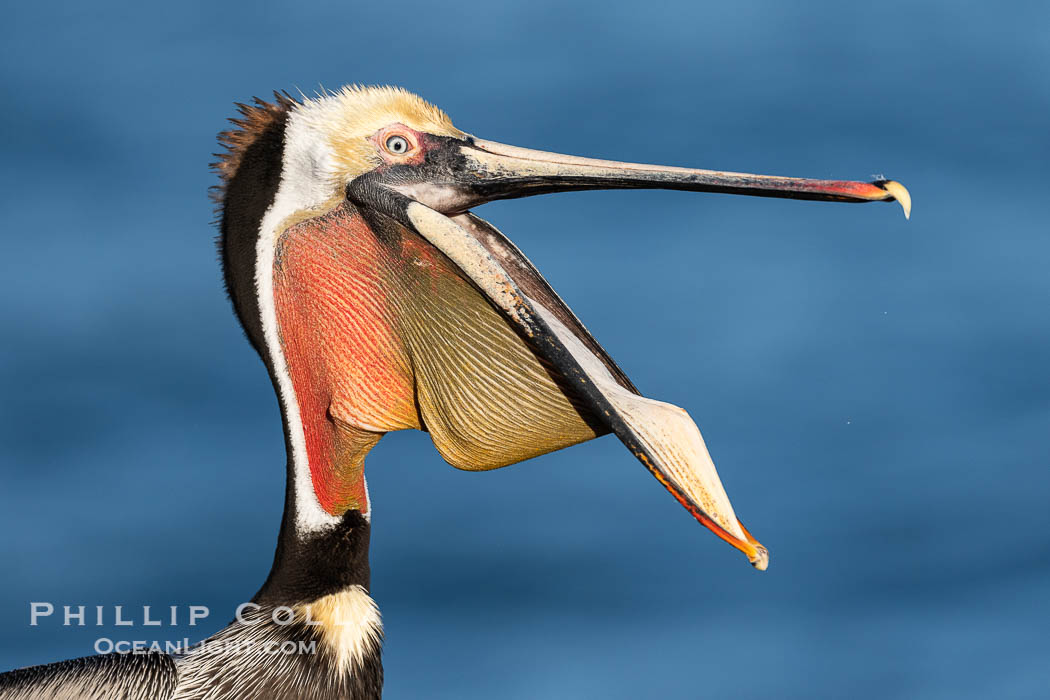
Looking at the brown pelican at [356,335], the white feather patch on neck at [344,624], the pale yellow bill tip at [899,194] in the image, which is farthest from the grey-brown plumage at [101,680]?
the pale yellow bill tip at [899,194]

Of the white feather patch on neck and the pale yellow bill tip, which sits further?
the white feather patch on neck

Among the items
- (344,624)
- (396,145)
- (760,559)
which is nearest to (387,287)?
(396,145)

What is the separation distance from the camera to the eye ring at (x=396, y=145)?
18.2 feet

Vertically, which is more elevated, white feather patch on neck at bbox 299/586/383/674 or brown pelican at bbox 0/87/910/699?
brown pelican at bbox 0/87/910/699

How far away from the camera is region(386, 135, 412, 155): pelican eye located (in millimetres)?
5551

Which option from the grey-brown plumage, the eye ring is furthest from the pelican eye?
the grey-brown plumage

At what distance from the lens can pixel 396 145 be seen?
556 centimetres

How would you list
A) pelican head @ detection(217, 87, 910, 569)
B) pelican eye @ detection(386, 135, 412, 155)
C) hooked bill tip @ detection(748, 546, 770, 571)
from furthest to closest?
pelican eye @ detection(386, 135, 412, 155) < pelican head @ detection(217, 87, 910, 569) < hooked bill tip @ detection(748, 546, 770, 571)

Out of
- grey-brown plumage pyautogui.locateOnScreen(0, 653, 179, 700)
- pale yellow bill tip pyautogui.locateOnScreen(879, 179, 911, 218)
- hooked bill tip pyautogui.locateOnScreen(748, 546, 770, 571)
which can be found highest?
pale yellow bill tip pyautogui.locateOnScreen(879, 179, 911, 218)

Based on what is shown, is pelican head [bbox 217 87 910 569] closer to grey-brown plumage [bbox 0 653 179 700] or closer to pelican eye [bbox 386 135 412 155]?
pelican eye [bbox 386 135 412 155]

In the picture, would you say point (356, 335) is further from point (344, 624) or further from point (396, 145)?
point (344, 624)

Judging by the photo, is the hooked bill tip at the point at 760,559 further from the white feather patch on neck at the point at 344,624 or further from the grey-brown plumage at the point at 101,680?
the grey-brown plumage at the point at 101,680

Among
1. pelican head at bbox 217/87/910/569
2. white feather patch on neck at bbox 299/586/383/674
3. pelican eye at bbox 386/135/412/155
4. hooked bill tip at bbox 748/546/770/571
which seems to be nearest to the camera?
hooked bill tip at bbox 748/546/770/571

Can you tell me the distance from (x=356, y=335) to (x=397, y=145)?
0.85 metres
